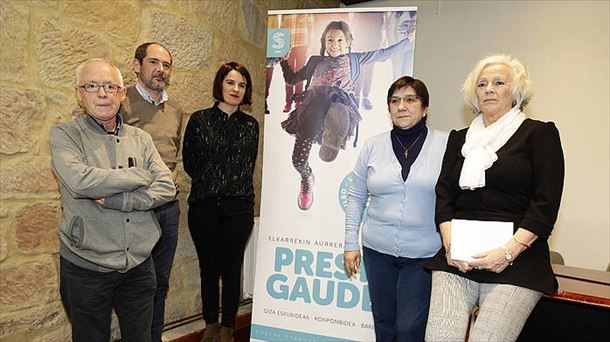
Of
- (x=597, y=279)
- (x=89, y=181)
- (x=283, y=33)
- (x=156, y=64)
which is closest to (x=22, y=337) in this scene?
(x=89, y=181)

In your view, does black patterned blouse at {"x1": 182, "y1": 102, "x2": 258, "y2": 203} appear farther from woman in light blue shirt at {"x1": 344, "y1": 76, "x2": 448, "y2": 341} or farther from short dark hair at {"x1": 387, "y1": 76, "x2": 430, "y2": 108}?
short dark hair at {"x1": 387, "y1": 76, "x2": 430, "y2": 108}

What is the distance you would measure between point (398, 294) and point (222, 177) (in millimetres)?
1079

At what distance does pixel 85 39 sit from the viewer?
8.28 ft

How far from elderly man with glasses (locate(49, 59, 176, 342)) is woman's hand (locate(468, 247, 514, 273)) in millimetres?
1171

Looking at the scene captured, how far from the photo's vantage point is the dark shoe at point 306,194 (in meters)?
2.74

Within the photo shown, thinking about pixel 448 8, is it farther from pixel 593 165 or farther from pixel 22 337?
pixel 22 337

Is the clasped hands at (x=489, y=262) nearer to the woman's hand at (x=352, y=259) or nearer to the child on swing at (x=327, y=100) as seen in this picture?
the woman's hand at (x=352, y=259)

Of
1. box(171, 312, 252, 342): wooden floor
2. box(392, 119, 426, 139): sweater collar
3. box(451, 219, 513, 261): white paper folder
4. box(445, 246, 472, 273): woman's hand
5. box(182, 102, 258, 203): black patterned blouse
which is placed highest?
box(392, 119, 426, 139): sweater collar

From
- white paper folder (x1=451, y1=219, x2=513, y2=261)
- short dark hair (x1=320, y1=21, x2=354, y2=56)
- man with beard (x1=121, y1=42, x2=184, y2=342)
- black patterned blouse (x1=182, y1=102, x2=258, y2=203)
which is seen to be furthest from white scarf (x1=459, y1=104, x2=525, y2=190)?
man with beard (x1=121, y1=42, x2=184, y2=342)

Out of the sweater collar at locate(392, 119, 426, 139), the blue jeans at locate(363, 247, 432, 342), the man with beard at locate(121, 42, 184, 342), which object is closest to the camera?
the blue jeans at locate(363, 247, 432, 342)

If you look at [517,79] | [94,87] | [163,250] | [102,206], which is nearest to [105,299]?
[102,206]

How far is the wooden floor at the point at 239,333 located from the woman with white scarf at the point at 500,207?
1.72m

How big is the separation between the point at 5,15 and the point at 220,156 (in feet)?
3.66

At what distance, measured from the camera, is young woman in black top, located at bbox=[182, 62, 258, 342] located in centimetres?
267
